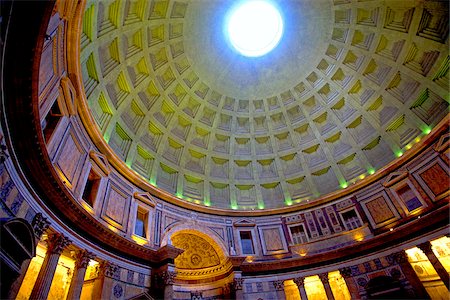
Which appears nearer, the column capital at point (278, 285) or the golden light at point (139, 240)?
the golden light at point (139, 240)

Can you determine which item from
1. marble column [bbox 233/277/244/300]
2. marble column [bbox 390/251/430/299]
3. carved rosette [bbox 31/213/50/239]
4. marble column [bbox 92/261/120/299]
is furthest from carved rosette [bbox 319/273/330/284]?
carved rosette [bbox 31/213/50/239]

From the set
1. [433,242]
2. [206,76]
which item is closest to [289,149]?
[206,76]

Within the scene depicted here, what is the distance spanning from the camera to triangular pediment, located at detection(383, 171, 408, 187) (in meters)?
17.3

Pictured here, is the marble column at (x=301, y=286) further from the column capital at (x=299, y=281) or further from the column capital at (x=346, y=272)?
the column capital at (x=346, y=272)

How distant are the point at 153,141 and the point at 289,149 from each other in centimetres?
1191

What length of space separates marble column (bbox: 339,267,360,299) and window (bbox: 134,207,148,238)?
12.6m

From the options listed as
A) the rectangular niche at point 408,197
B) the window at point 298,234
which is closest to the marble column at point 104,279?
the window at point 298,234

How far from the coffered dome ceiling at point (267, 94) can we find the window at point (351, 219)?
2.36 meters

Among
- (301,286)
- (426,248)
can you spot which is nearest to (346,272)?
(301,286)

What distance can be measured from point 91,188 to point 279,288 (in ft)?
42.8

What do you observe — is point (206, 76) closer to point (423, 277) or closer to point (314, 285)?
point (314, 285)

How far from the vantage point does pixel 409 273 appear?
46.9 feet

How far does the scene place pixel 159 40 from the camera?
18688 millimetres

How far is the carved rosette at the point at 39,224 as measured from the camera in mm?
8687
